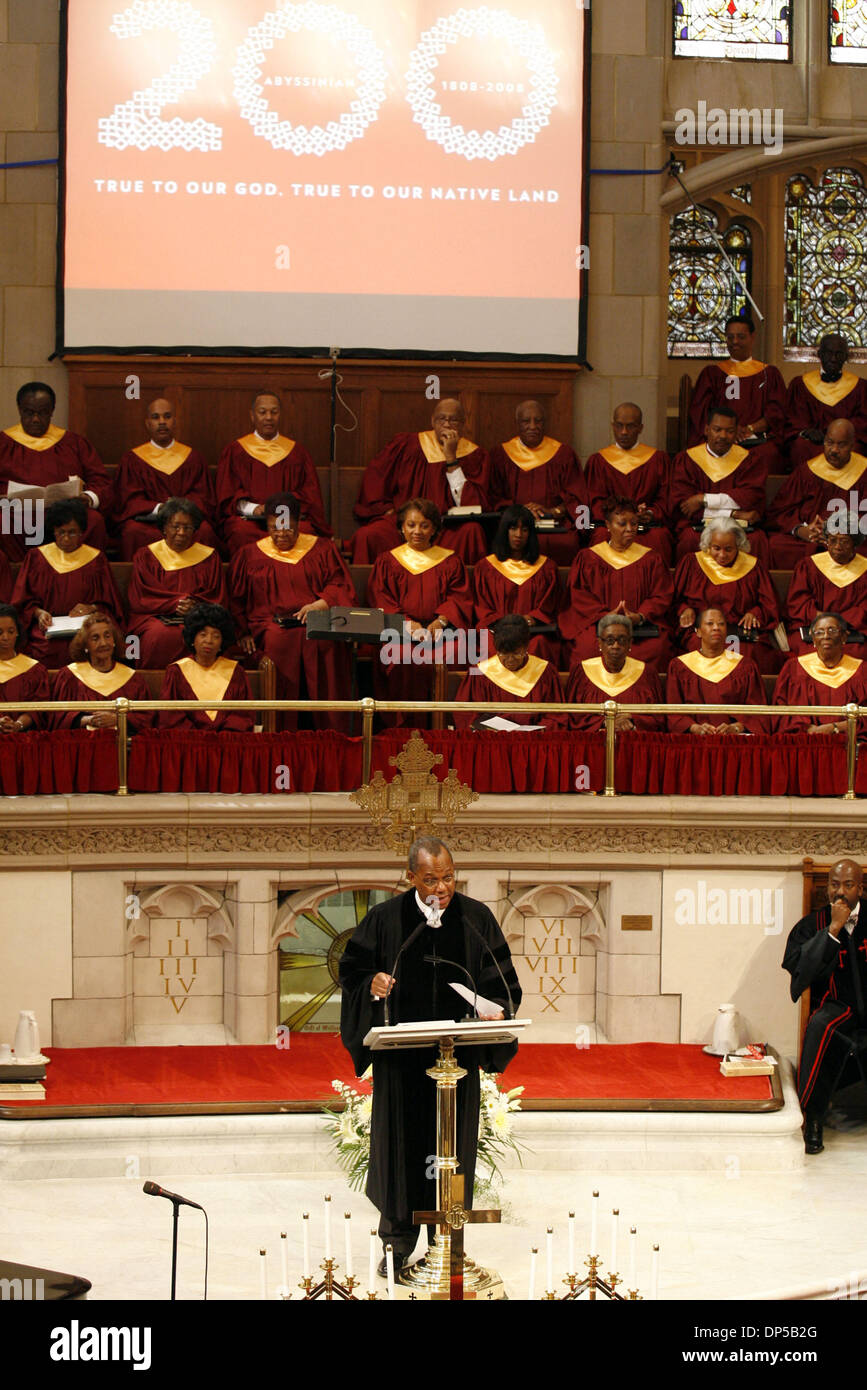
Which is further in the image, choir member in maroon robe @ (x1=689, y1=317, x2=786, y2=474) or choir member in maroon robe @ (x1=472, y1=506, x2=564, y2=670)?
choir member in maroon robe @ (x1=689, y1=317, x2=786, y2=474)

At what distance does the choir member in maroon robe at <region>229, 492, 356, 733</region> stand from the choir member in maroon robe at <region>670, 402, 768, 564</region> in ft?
7.24

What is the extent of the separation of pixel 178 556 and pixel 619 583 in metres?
2.47

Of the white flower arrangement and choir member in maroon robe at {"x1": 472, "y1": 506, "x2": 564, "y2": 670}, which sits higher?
choir member in maroon robe at {"x1": 472, "y1": 506, "x2": 564, "y2": 670}

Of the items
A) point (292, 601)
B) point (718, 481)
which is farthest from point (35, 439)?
point (718, 481)

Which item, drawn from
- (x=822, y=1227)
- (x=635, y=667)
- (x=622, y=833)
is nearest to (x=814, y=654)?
(x=635, y=667)

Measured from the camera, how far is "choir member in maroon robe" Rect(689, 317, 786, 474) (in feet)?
44.2

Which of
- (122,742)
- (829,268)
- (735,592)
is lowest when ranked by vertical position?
(122,742)

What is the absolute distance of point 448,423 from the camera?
12.5 meters

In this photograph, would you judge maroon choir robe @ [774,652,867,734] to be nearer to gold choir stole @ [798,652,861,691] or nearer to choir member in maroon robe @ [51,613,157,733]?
gold choir stole @ [798,652,861,691]

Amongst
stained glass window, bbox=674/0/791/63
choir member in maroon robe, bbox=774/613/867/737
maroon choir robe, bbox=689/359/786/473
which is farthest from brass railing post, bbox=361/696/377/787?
stained glass window, bbox=674/0/791/63

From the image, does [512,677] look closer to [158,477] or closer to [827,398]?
[158,477]

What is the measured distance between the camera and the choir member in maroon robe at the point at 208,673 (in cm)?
1057

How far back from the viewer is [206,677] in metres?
10.8

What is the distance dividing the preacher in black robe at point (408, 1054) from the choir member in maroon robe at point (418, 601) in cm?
355
